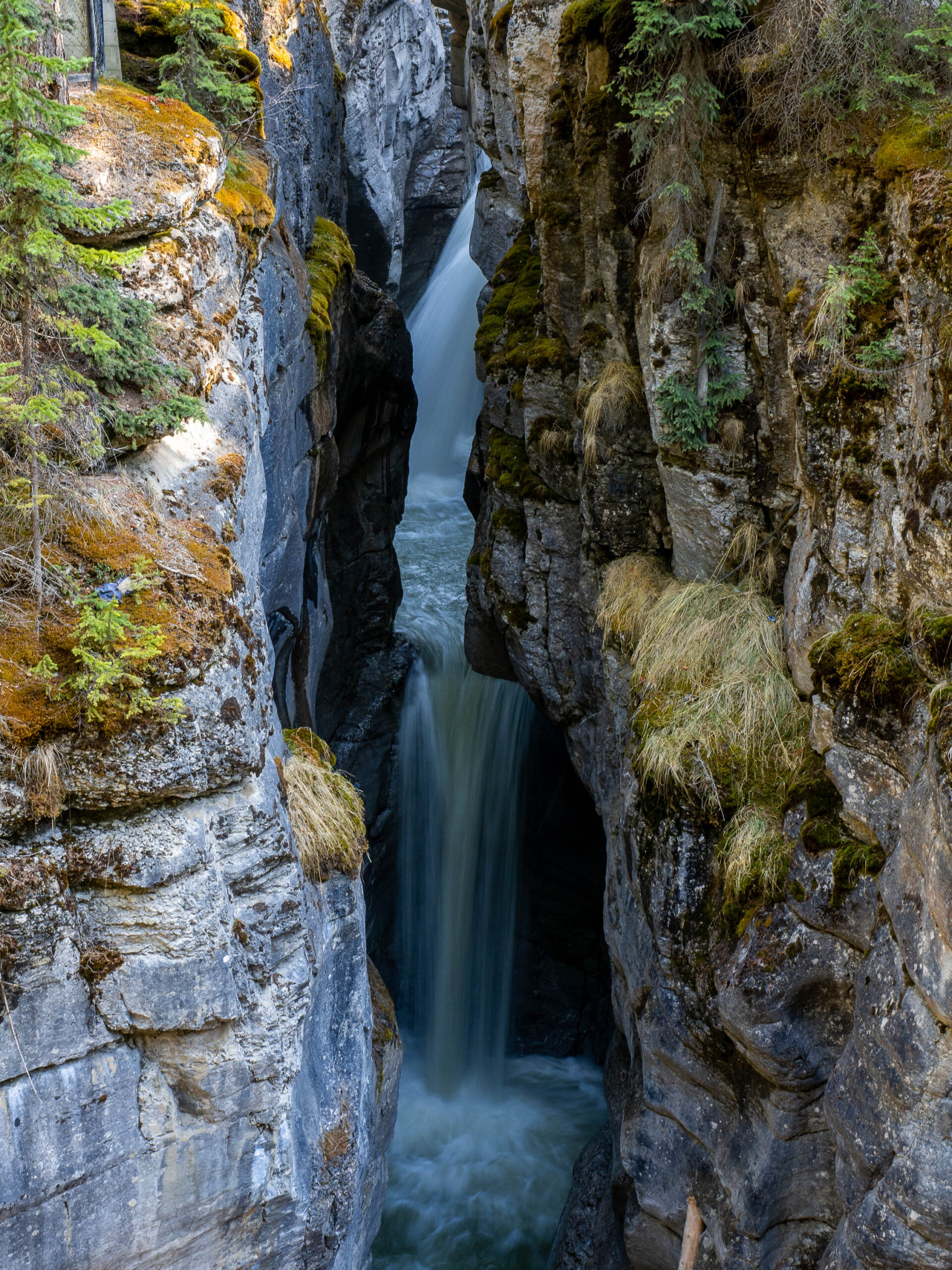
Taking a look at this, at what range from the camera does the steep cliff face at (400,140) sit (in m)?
16.7

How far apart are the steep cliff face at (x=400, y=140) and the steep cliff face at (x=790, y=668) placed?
21.6 feet

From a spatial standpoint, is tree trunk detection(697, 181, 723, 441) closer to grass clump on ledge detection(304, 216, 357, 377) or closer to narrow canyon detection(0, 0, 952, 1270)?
narrow canyon detection(0, 0, 952, 1270)

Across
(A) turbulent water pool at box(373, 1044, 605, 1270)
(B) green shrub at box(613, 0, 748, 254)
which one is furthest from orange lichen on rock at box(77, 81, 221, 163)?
(A) turbulent water pool at box(373, 1044, 605, 1270)

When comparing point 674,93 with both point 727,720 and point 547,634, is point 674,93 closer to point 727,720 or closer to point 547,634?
point 727,720

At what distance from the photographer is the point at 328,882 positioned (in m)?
6.90

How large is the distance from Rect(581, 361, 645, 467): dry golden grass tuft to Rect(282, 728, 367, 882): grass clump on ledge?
4.41m

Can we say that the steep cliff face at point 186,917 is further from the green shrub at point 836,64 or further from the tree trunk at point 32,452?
the green shrub at point 836,64

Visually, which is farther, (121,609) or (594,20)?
(594,20)

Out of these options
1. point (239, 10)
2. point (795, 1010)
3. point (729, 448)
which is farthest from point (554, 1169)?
point (239, 10)

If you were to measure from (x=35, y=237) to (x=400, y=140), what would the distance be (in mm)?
17049

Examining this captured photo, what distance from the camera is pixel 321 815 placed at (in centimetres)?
693

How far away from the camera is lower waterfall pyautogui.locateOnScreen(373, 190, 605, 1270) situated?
1155 centimetres

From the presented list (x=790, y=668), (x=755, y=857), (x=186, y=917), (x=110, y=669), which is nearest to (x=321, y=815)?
(x=186, y=917)

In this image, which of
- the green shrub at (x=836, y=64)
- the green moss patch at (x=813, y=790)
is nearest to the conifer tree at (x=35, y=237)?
the green shrub at (x=836, y=64)
